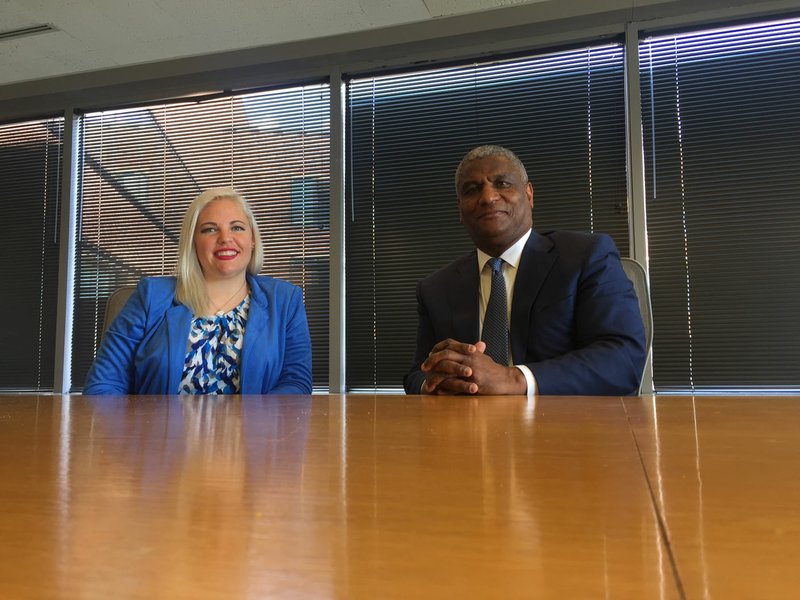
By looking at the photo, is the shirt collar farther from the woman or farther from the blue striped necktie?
the woman

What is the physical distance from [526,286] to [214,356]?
1017 millimetres

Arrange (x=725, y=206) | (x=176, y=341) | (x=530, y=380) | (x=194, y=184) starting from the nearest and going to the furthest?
1. (x=530, y=380)
2. (x=176, y=341)
3. (x=725, y=206)
4. (x=194, y=184)

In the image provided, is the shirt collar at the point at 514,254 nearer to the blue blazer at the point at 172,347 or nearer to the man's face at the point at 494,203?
the man's face at the point at 494,203

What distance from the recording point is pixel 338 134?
12.2 feet

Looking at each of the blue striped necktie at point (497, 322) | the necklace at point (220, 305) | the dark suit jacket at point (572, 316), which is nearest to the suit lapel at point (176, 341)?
the necklace at point (220, 305)

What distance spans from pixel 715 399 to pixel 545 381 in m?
0.52

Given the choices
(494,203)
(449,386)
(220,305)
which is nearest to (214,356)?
(220,305)

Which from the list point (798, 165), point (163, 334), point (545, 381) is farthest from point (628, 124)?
point (163, 334)

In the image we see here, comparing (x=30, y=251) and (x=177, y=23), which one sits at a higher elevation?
(x=177, y=23)

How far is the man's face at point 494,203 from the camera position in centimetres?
195

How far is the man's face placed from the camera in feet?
6.40

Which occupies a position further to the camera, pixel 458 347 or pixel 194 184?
pixel 194 184

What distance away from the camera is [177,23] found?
3312 millimetres

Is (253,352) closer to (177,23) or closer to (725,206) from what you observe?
(177,23)
